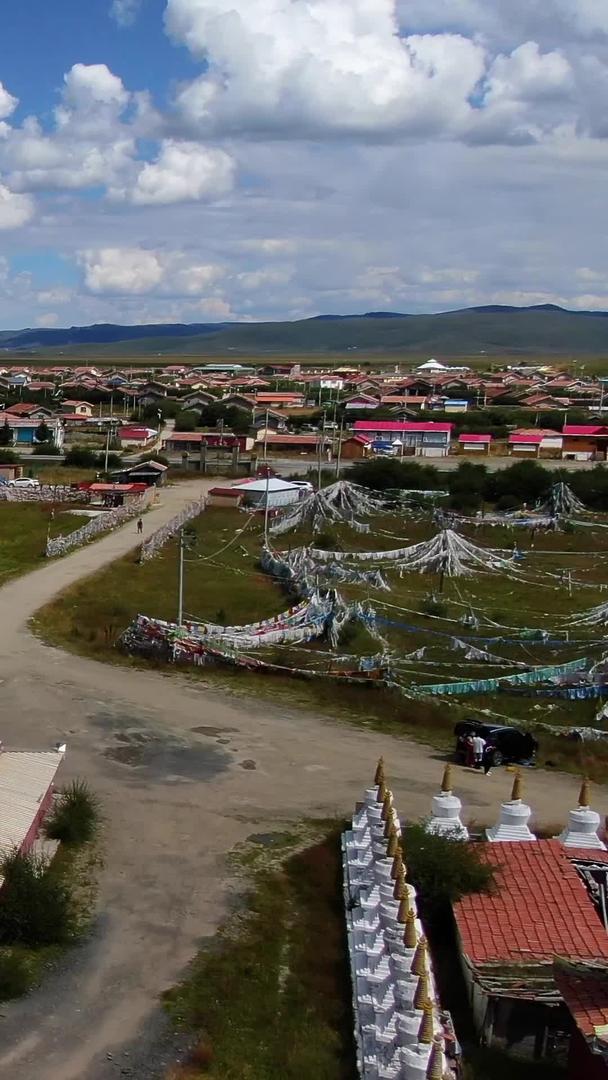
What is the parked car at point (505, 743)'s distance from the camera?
1902 cm

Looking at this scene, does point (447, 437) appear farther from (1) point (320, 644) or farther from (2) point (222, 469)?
(1) point (320, 644)

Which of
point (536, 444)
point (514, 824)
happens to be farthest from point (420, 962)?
point (536, 444)

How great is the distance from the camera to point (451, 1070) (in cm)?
951

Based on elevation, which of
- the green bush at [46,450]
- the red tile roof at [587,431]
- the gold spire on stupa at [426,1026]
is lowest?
the green bush at [46,450]

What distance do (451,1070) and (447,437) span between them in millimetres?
71089

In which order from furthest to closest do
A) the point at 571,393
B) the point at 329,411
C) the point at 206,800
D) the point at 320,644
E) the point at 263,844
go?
the point at 571,393
the point at 329,411
the point at 320,644
the point at 206,800
the point at 263,844

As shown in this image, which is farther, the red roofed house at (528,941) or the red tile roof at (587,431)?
the red tile roof at (587,431)

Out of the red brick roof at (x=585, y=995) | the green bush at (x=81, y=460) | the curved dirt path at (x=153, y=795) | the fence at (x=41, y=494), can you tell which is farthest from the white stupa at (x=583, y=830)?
the green bush at (x=81, y=460)

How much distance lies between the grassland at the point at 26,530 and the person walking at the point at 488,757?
722 inches

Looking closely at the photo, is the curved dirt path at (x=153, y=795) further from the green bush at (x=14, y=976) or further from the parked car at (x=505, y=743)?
the parked car at (x=505, y=743)

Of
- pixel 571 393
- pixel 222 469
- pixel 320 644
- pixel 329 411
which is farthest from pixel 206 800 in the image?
pixel 571 393

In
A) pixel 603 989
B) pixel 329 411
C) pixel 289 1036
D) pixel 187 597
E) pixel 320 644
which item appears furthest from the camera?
pixel 329 411

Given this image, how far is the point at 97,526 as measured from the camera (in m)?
42.8

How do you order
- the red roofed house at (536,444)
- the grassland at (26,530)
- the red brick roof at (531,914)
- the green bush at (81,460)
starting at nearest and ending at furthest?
the red brick roof at (531,914), the grassland at (26,530), the green bush at (81,460), the red roofed house at (536,444)
